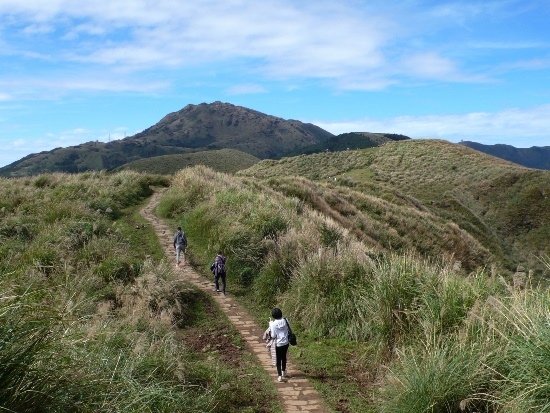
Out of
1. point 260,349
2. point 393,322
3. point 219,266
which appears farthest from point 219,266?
point 393,322

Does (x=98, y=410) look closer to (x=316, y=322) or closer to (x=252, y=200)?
(x=316, y=322)

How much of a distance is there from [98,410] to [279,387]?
417cm

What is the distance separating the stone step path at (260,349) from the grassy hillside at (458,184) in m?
24.9

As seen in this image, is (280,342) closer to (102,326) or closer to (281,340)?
(281,340)

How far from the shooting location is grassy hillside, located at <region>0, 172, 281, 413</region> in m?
4.55

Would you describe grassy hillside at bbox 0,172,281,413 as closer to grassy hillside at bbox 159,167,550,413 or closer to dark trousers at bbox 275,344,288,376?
dark trousers at bbox 275,344,288,376

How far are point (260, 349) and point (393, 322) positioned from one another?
3.02 m

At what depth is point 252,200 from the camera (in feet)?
68.7

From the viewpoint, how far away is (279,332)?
8.98m

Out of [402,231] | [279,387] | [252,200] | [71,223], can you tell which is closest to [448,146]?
[402,231]

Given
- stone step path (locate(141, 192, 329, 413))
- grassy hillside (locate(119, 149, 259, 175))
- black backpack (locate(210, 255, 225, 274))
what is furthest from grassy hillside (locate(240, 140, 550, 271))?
grassy hillside (locate(119, 149, 259, 175))

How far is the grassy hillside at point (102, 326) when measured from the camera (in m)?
4.55

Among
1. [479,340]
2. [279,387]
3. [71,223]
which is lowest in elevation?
[279,387]

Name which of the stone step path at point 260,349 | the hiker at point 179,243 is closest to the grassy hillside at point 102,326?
the stone step path at point 260,349
